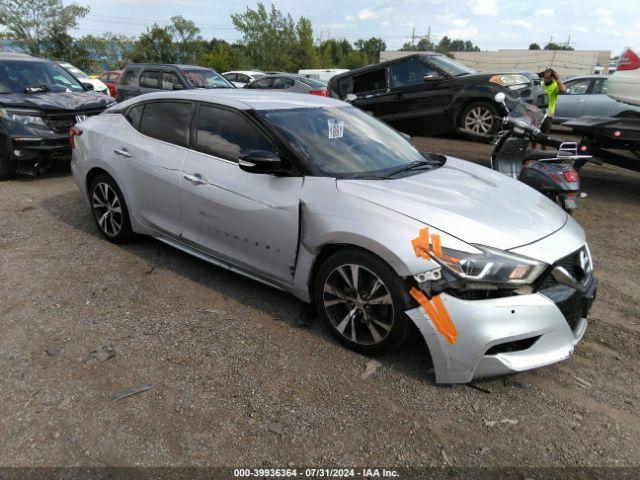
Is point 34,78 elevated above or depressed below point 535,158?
above

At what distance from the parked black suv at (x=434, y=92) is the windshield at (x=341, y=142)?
6.16 metres

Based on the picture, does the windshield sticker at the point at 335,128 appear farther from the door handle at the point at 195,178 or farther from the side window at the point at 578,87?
the side window at the point at 578,87

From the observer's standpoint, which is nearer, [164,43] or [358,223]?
[358,223]

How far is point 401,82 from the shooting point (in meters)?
10.4

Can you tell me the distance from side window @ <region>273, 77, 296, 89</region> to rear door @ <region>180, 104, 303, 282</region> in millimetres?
13365

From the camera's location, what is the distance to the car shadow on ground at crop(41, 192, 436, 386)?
10.1ft

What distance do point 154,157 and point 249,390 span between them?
90.6 inches

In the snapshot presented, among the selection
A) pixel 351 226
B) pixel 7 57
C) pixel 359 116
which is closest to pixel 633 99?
pixel 359 116

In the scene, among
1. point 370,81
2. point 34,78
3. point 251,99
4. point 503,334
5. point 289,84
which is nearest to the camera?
point 503,334

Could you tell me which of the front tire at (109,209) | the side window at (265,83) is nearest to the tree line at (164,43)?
the side window at (265,83)

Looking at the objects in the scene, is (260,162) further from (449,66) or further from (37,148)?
(449,66)

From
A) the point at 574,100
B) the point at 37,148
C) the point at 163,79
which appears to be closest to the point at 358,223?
the point at 37,148

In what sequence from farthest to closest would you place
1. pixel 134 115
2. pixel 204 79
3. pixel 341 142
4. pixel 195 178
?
1. pixel 204 79
2. pixel 134 115
3. pixel 195 178
4. pixel 341 142

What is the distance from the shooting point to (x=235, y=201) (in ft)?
11.6
